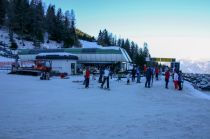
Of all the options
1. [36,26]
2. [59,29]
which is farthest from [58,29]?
[36,26]

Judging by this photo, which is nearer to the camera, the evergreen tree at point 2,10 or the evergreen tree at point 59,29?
the evergreen tree at point 2,10

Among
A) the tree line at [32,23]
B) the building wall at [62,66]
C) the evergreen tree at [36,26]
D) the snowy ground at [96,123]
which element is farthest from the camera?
the evergreen tree at [36,26]

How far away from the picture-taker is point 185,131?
8133 mm

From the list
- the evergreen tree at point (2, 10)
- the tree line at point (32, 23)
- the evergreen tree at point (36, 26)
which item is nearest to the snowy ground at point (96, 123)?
the tree line at point (32, 23)

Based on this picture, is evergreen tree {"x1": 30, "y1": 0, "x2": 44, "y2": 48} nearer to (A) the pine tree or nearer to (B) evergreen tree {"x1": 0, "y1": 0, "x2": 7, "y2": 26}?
(B) evergreen tree {"x1": 0, "y1": 0, "x2": 7, "y2": 26}

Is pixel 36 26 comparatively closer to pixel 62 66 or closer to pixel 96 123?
pixel 62 66

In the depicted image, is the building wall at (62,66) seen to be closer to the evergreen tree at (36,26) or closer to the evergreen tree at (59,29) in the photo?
the evergreen tree at (36,26)

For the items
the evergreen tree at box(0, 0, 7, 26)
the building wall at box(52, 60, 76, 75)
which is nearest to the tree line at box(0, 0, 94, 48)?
the evergreen tree at box(0, 0, 7, 26)

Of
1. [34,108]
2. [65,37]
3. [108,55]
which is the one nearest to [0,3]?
[65,37]

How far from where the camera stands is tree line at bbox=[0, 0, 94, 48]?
295ft

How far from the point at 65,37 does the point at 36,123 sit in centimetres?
10475

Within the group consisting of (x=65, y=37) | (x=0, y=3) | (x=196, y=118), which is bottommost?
(x=196, y=118)

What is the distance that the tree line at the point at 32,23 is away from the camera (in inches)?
3541

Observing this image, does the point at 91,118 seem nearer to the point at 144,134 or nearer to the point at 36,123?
the point at 36,123
